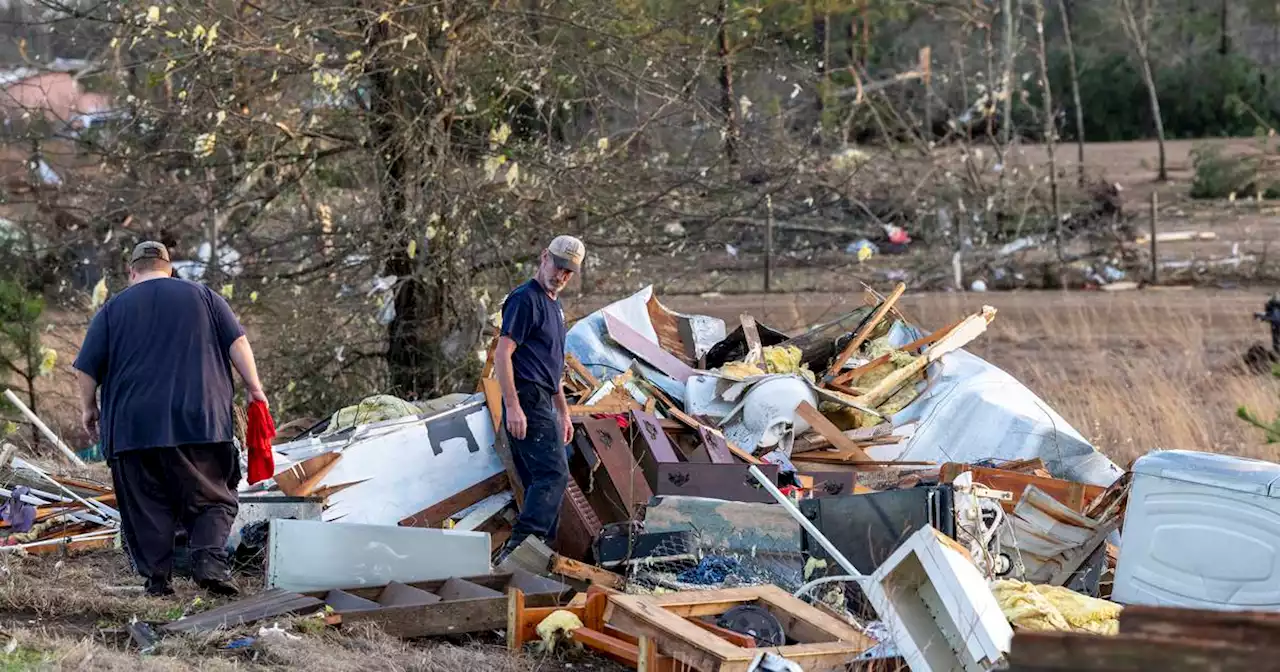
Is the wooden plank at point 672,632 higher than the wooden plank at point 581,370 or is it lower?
higher

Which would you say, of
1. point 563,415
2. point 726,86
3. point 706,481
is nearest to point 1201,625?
point 706,481

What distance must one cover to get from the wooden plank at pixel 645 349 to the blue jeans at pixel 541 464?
105 inches

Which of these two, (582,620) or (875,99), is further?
(875,99)

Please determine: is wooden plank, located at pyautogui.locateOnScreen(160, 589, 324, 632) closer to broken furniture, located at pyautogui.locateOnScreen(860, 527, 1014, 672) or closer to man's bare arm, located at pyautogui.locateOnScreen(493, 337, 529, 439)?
man's bare arm, located at pyautogui.locateOnScreen(493, 337, 529, 439)

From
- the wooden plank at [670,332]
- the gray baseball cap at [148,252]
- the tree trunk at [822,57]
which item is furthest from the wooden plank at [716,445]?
the tree trunk at [822,57]

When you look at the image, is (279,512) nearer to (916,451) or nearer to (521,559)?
(521,559)

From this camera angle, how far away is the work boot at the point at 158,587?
662 cm

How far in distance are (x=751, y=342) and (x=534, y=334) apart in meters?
3.39

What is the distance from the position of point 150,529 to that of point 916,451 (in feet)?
16.9

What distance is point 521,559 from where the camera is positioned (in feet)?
23.6

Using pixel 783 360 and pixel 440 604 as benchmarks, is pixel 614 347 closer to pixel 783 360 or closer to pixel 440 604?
pixel 783 360

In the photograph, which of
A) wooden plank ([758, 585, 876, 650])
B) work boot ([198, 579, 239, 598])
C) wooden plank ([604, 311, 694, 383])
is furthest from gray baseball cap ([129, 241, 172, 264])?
wooden plank ([604, 311, 694, 383])

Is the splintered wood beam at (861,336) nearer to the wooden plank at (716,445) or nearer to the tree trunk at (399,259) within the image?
the wooden plank at (716,445)

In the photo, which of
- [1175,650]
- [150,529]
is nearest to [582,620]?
[150,529]
